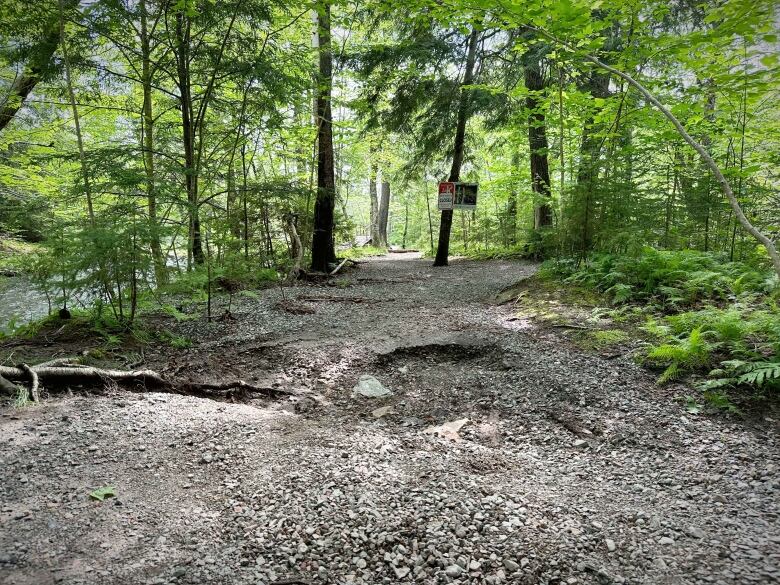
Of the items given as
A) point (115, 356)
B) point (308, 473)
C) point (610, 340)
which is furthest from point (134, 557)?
point (610, 340)

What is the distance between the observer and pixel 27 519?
6.50 feet

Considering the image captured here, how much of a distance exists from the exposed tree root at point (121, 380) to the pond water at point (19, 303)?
455cm

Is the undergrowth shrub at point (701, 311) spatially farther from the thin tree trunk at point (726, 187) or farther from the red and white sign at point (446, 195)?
the red and white sign at point (446, 195)

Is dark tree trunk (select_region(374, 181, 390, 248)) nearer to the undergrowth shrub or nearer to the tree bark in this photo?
the undergrowth shrub

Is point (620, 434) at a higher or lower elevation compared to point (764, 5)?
lower

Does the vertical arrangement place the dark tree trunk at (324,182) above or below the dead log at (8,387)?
above

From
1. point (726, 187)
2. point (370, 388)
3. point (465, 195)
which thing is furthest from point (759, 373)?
point (465, 195)

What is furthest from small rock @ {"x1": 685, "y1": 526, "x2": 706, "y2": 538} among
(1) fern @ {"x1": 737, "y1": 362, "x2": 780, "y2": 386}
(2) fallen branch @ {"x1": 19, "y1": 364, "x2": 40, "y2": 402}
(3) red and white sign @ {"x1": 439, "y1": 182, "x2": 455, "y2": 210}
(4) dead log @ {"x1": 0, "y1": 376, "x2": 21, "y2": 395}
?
(3) red and white sign @ {"x1": 439, "y1": 182, "x2": 455, "y2": 210}

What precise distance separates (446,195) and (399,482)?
9.78 metres

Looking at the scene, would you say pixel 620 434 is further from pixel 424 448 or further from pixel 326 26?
pixel 326 26

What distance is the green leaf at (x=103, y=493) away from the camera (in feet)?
7.14

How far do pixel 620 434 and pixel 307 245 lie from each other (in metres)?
9.53

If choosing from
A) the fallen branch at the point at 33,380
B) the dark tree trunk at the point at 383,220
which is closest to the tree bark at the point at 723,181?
the fallen branch at the point at 33,380

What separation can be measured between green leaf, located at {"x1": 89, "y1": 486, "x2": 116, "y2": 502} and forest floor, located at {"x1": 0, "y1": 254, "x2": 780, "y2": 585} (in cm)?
4
